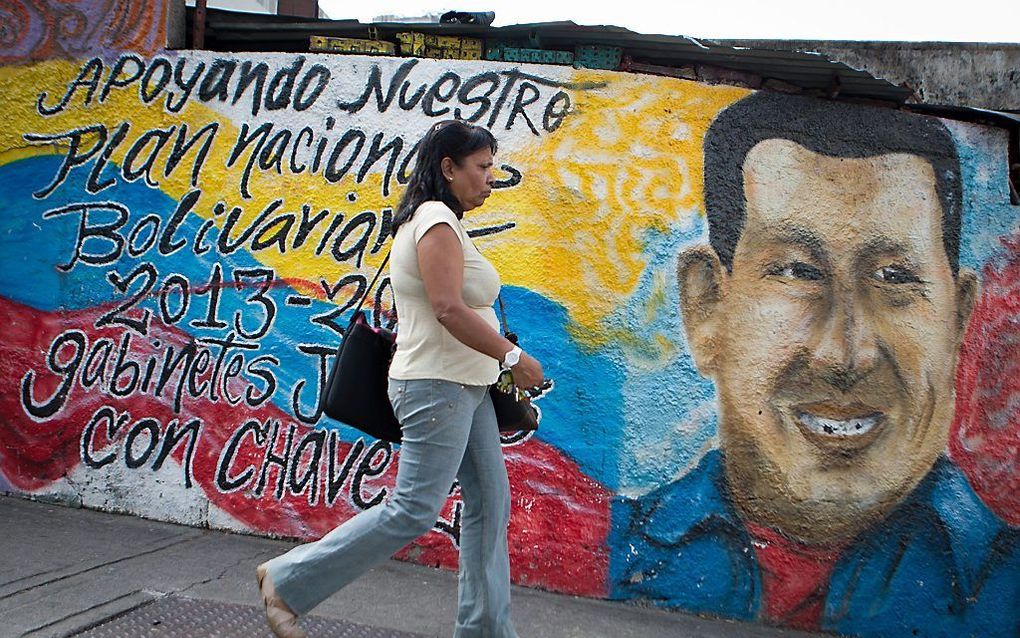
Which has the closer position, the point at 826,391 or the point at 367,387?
the point at 367,387

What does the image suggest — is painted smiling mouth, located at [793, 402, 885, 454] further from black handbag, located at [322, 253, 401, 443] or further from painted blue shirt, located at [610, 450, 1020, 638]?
black handbag, located at [322, 253, 401, 443]

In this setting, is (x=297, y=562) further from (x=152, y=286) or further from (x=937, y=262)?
(x=937, y=262)

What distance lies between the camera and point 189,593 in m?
3.58

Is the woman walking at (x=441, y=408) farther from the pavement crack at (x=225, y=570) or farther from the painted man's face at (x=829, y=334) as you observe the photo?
the painted man's face at (x=829, y=334)

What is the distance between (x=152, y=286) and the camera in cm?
461

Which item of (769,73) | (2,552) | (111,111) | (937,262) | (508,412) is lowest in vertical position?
(2,552)

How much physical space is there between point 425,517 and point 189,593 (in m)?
1.28

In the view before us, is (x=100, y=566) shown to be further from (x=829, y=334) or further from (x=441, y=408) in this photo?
(x=829, y=334)

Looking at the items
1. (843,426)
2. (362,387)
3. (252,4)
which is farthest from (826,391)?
(252,4)

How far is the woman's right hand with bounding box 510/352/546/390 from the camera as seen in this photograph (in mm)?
2787

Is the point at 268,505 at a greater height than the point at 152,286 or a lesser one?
lesser

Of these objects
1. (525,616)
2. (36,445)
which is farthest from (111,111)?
(525,616)

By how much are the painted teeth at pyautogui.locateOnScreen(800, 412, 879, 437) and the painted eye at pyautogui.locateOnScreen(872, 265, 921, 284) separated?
22.9 inches

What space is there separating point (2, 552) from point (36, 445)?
2.90ft
